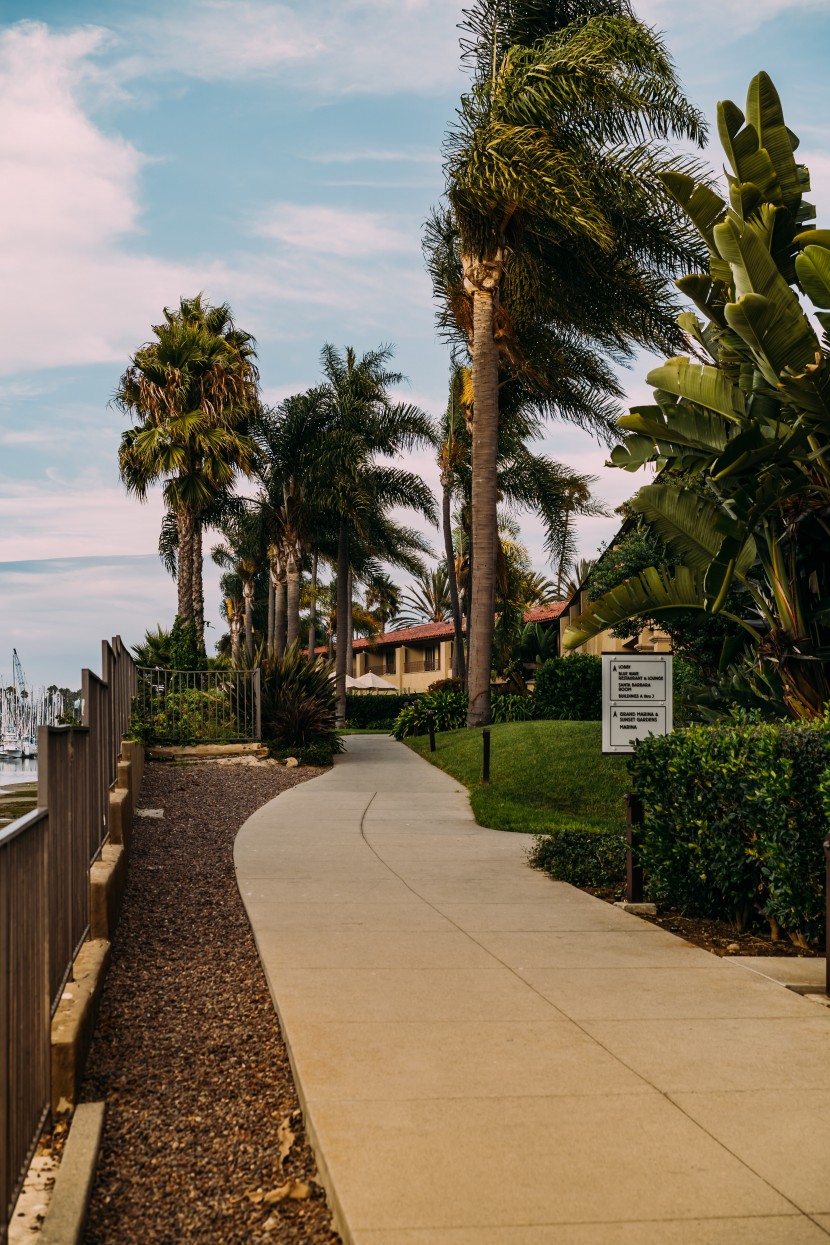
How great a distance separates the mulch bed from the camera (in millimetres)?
7684

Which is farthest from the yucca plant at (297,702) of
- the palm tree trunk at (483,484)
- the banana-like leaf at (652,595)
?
the banana-like leaf at (652,595)

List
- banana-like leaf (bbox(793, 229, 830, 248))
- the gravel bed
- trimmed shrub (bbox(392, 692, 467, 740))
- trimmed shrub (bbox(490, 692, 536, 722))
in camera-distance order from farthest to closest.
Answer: trimmed shrub (bbox(392, 692, 467, 740)) → trimmed shrub (bbox(490, 692, 536, 722)) → banana-like leaf (bbox(793, 229, 830, 248)) → the gravel bed

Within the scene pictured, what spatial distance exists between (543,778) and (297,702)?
7.45 meters

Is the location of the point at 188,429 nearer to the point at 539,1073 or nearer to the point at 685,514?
the point at 685,514

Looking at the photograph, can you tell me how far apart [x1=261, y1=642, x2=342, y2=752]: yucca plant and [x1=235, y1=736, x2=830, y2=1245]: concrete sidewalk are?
14.7m

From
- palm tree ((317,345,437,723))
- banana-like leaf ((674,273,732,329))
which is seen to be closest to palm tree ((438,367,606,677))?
palm tree ((317,345,437,723))

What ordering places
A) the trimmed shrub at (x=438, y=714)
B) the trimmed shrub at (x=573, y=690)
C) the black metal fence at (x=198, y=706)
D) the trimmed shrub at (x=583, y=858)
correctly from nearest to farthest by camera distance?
the trimmed shrub at (x=583, y=858) → the black metal fence at (x=198, y=706) → the trimmed shrub at (x=573, y=690) → the trimmed shrub at (x=438, y=714)

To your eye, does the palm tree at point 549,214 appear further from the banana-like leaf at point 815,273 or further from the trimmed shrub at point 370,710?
the trimmed shrub at point 370,710

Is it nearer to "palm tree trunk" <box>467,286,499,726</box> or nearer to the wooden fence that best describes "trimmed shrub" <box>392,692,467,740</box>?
"palm tree trunk" <box>467,286,499,726</box>

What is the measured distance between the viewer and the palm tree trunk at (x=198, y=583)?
1209 inches

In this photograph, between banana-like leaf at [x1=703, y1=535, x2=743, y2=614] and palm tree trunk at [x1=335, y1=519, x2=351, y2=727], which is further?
palm tree trunk at [x1=335, y1=519, x2=351, y2=727]

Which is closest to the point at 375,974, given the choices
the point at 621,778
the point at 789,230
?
the point at 789,230

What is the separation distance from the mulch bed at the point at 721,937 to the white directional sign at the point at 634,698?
1.64m

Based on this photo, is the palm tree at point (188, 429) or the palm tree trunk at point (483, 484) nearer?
the palm tree trunk at point (483, 484)
